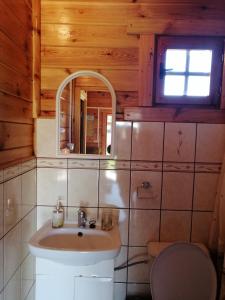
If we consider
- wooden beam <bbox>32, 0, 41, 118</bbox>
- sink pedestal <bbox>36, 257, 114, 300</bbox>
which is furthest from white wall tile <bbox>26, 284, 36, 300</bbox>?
wooden beam <bbox>32, 0, 41, 118</bbox>

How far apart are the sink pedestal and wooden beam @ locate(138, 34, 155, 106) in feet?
3.48

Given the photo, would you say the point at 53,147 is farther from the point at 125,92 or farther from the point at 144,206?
the point at 144,206

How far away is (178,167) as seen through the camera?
1799 mm

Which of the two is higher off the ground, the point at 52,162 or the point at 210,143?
the point at 210,143

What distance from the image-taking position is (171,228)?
6.03ft

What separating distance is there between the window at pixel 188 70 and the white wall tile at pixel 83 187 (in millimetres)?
683

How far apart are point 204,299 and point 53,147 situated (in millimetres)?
1299

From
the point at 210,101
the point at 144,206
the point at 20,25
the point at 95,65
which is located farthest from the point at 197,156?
the point at 20,25

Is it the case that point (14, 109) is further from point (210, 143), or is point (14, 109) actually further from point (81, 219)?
point (210, 143)

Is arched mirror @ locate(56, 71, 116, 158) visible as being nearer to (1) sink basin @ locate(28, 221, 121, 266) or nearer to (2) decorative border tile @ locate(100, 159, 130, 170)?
(2) decorative border tile @ locate(100, 159, 130, 170)

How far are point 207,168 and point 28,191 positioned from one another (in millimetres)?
1175

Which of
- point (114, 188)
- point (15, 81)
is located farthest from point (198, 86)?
point (15, 81)

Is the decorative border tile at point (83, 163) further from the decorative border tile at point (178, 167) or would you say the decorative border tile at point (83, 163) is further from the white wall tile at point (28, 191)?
the decorative border tile at point (178, 167)

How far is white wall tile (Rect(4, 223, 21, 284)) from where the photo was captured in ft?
4.44
